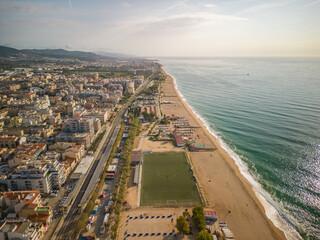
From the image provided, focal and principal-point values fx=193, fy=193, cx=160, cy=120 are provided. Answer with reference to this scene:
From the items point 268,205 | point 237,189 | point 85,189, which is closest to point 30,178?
point 85,189

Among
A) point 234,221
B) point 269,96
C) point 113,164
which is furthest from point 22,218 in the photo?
point 269,96

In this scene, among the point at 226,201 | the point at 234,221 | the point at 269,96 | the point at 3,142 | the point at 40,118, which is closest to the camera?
the point at 234,221

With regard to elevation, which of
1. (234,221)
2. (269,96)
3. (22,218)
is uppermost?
(269,96)

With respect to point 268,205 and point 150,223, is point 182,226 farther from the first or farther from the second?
point 268,205

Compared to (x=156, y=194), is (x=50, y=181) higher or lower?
higher

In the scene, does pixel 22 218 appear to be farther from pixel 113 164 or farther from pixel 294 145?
pixel 294 145

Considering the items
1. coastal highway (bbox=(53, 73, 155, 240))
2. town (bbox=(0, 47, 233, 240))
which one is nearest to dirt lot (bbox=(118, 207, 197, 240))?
town (bbox=(0, 47, 233, 240))
